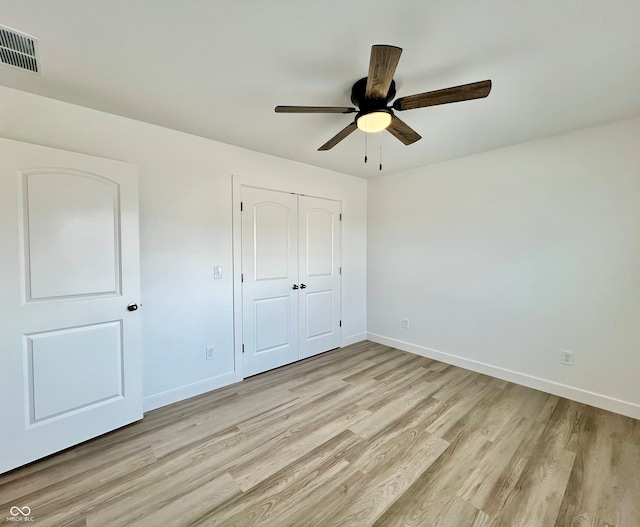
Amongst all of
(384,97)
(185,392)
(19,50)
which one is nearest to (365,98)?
(384,97)

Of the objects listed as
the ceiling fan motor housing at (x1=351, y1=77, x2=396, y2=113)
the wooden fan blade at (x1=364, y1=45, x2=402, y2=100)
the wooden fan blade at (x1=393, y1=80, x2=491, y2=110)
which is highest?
the ceiling fan motor housing at (x1=351, y1=77, x2=396, y2=113)

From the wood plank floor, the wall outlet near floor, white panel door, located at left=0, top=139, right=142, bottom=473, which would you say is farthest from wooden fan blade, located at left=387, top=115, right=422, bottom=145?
the wall outlet near floor

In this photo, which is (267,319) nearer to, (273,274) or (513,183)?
(273,274)

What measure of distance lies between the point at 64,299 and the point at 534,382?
4.09 m

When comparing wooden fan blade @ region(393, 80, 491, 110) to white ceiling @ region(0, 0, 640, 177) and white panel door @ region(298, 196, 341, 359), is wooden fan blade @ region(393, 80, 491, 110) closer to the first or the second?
white ceiling @ region(0, 0, 640, 177)

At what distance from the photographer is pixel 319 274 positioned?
12.0 ft

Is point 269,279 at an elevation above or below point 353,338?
above

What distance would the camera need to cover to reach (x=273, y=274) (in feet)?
10.4

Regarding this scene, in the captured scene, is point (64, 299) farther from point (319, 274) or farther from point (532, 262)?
point (532, 262)

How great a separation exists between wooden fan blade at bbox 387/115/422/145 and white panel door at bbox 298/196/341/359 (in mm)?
1632

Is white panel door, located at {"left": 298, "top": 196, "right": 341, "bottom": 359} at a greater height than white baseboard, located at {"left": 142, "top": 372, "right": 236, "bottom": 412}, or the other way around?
white panel door, located at {"left": 298, "top": 196, "right": 341, "bottom": 359}

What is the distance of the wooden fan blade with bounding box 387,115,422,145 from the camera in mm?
1779

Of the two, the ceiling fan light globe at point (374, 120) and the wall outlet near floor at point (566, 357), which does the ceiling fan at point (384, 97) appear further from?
the wall outlet near floor at point (566, 357)

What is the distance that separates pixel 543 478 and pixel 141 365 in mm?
2883
